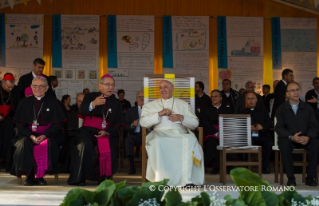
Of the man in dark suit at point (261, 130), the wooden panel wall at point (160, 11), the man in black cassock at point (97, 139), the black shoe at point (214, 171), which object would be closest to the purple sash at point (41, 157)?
the man in black cassock at point (97, 139)

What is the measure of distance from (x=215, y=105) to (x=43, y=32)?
5693mm

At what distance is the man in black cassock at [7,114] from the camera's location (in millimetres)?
6336

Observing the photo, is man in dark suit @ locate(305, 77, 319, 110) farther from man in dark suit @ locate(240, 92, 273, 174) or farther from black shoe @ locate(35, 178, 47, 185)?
black shoe @ locate(35, 178, 47, 185)

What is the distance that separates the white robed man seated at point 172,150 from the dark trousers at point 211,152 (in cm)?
122

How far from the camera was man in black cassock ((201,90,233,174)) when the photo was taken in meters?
6.48

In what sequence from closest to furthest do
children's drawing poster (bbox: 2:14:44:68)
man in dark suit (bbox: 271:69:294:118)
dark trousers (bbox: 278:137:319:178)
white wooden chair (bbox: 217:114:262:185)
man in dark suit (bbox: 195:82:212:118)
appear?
dark trousers (bbox: 278:137:319:178)
white wooden chair (bbox: 217:114:262:185)
man in dark suit (bbox: 271:69:294:118)
man in dark suit (bbox: 195:82:212:118)
children's drawing poster (bbox: 2:14:44:68)

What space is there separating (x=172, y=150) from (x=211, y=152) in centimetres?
160

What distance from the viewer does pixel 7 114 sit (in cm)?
651

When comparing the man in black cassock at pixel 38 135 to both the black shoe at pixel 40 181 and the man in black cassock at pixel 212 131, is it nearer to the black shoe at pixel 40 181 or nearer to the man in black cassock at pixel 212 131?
the black shoe at pixel 40 181

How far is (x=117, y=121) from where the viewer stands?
217 inches

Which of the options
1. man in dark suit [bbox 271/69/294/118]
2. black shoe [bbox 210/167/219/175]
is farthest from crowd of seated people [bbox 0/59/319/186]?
man in dark suit [bbox 271/69/294/118]

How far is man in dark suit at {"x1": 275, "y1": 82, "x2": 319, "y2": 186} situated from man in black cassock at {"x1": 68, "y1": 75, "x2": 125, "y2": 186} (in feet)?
6.34

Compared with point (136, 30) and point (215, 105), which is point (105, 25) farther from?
point (215, 105)

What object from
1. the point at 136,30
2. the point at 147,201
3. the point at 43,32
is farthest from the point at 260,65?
the point at 147,201
